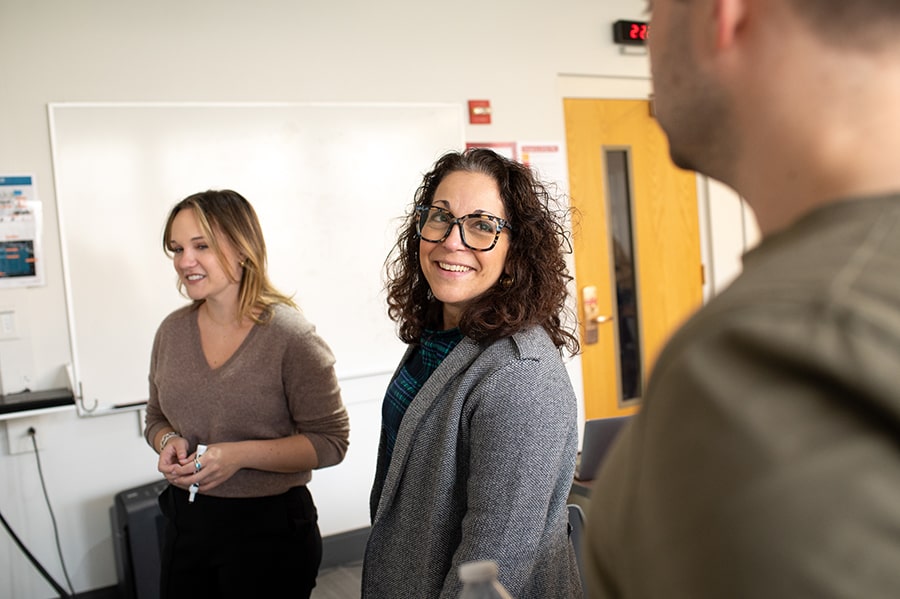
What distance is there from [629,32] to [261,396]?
3.32m

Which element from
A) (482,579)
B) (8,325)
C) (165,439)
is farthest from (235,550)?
(8,325)

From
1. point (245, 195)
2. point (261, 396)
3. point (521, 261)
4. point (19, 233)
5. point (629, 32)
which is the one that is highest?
point (629, 32)

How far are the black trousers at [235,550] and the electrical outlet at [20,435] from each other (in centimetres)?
147

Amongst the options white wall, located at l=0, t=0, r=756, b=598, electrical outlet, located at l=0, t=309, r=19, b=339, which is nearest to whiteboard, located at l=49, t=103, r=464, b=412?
white wall, located at l=0, t=0, r=756, b=598

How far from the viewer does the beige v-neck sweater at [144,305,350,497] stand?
1791mm

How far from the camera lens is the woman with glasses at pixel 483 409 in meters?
1.15

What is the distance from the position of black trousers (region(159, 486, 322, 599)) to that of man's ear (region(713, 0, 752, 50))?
164 centimetres

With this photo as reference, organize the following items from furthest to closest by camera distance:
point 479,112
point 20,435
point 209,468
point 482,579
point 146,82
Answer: point 479,112
point 146,82
point 20,435
point 209,468
point 482,579

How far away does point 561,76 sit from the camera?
3.98m

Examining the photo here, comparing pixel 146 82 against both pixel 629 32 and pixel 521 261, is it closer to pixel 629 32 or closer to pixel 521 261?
pixel 521 261

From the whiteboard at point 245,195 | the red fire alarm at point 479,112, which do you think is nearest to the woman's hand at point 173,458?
the whiteboard at point 245,195

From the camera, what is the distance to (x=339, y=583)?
3.22m

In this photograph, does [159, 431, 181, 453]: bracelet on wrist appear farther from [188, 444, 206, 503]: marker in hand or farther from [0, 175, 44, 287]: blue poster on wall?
[0, 175, 44, 287]: blue poster on wall

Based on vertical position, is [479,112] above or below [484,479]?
above
